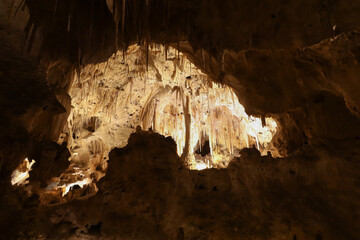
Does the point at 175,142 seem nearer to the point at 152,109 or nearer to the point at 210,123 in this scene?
the point at 152,109

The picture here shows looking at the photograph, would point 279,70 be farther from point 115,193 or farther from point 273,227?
point 115,193

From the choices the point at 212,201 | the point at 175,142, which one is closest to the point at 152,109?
the point at 175,142

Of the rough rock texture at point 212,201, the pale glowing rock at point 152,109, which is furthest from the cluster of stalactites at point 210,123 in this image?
the rough rock texture at point 212,201

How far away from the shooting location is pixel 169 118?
42.9ft

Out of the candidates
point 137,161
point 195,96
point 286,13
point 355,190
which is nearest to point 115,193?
point 137,161

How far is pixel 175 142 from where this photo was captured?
589cm

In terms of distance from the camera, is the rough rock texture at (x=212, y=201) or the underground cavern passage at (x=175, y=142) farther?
the rough rock texture at (x=212, y=201)

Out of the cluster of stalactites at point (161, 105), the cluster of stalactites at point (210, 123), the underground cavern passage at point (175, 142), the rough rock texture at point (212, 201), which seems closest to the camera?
the underground cavern passage at point (175, 142)

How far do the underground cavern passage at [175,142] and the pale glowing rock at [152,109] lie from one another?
2.34 m

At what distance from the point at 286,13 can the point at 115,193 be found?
5.38 m

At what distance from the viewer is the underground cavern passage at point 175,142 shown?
4516 millimetres

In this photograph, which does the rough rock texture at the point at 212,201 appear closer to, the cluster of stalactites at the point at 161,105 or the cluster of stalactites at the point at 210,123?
the cluster of stalactites at the point at 161,105

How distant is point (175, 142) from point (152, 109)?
6550mm

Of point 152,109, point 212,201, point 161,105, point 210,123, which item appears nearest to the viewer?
point 212,201
